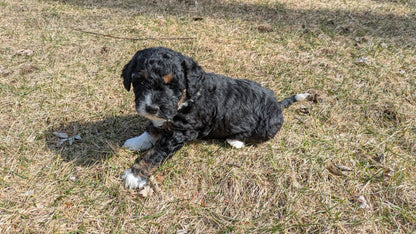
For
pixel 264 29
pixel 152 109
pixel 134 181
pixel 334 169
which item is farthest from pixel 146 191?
pixel 264 29

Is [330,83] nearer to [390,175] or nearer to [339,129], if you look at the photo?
[339,129]

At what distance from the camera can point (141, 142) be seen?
3.47 meters

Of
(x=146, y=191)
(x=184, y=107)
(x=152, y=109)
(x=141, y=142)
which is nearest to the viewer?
(x=152, y=109)

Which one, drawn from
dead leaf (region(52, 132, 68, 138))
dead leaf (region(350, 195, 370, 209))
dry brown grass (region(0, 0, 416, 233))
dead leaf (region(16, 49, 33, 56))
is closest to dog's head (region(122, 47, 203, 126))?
dry brown grass (region(0, 0, 416, 233))

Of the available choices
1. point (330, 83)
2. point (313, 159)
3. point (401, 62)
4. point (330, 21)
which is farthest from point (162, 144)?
point (330, 21)

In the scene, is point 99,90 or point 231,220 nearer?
point 231,220

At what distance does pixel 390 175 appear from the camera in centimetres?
313

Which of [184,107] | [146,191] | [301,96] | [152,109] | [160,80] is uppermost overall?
[160,80]

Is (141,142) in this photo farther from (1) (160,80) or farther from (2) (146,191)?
(1) (160,80)

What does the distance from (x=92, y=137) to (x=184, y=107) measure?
1.60 meters

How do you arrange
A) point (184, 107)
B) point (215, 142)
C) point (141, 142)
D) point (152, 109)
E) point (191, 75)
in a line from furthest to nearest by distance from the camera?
1. point (215, 142)
2. point (141, 142)
3. point (184, 107)
4. point (191, 75)
5. point (152, 109)

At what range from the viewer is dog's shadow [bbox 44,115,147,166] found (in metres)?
3.34

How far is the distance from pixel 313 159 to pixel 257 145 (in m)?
0.79

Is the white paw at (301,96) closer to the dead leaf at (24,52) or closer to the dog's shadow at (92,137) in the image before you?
the dog's shadow at (92,137)
